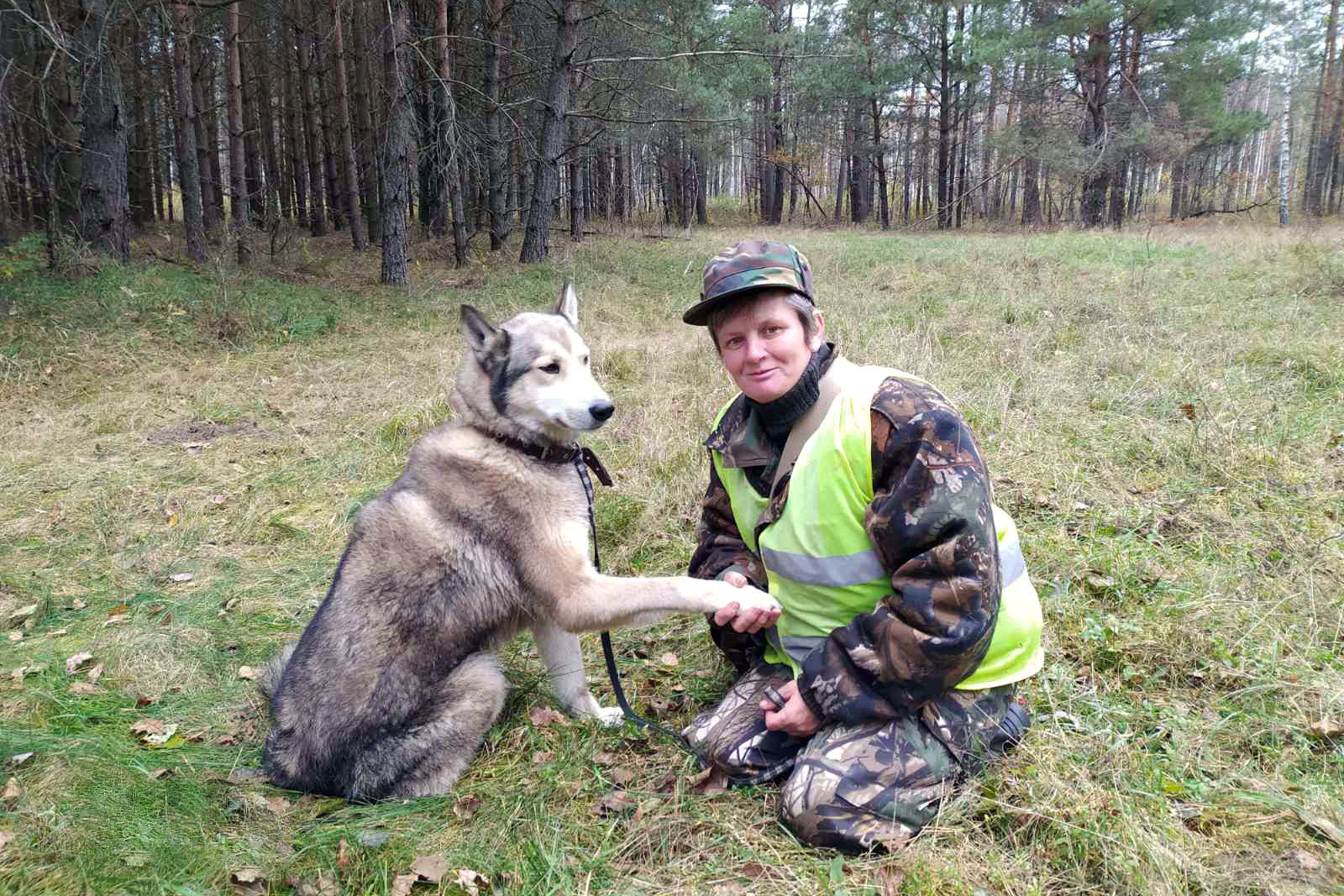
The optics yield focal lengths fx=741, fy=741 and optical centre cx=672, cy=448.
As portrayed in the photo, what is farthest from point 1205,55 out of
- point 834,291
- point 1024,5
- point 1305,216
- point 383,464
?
point 383,464

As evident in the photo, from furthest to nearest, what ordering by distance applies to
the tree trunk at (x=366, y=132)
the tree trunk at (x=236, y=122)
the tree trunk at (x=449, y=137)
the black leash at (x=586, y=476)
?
the tree trunk at (x=366, y=132)
the tree trunk at (x=236, y=122)
the tree trunk at (x=449, y=137)
the black leash at (x=586, y=476)

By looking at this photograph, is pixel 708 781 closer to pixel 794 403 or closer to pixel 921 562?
pixel 921 562

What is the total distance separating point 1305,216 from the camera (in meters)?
25.2

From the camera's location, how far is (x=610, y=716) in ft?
11.0

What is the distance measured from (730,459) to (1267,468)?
13.0ft

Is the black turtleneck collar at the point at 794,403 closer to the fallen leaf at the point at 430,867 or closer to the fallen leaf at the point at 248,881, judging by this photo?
the fallen leaf at the point at 430,867

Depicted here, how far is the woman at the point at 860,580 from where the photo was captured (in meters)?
2.35

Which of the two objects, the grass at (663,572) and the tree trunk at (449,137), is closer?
the grass at (663,572)

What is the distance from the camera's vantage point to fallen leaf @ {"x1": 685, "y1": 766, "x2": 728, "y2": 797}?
283 cm

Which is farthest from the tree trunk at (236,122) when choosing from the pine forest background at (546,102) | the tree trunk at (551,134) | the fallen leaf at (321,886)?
the fallen leaf at (321,886)

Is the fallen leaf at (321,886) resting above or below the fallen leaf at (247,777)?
below

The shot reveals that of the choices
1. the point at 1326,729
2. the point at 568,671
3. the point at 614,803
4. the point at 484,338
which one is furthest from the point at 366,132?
the point at 1326,729

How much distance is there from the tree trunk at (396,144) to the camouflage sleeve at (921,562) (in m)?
13.2

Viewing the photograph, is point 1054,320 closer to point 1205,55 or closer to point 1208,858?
point 1208,858
